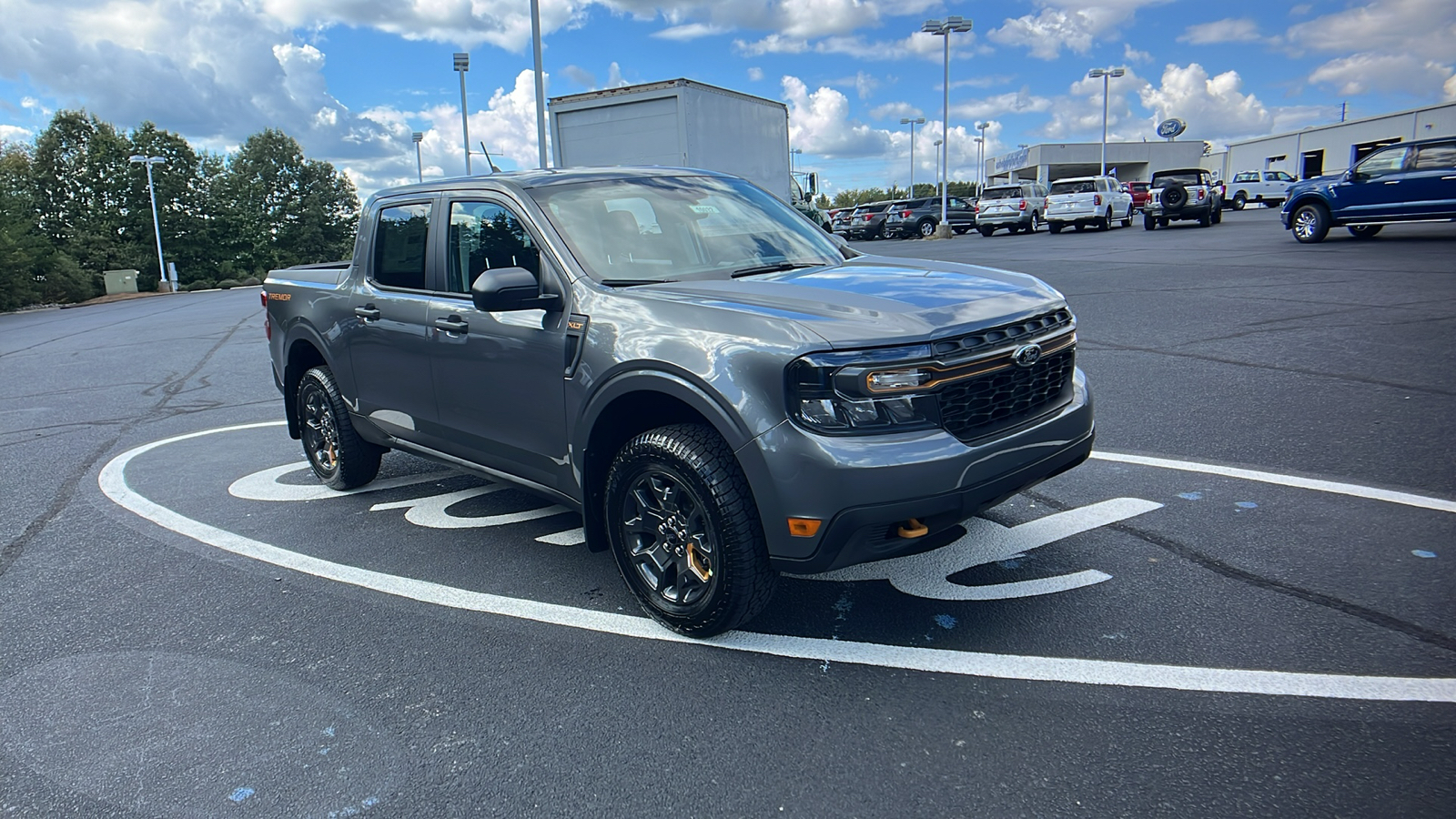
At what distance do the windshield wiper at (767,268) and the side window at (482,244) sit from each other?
0.88 meters

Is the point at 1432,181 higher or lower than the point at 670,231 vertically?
higher

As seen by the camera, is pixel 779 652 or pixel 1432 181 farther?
pixel 1432 181

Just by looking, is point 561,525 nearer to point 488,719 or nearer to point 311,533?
point 311,533

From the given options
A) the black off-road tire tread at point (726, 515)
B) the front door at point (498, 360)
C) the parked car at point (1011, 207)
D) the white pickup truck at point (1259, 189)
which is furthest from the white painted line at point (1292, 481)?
the white pickup truck at point (1259, 189)

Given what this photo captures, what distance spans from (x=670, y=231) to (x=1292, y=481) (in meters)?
3.59

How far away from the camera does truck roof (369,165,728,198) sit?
4423 mm

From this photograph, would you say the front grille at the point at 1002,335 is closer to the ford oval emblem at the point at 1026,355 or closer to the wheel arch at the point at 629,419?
the ford oval emblem at the point at 1026,355

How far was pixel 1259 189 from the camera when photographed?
57219mm

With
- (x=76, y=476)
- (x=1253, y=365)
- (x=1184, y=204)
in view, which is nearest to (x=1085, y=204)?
(x=1184, y=204)

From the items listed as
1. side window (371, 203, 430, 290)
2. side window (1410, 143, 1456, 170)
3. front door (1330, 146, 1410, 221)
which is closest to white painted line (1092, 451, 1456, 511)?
side window (371, 203, 430, 290)

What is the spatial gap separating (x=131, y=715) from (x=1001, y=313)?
3379 millimetres

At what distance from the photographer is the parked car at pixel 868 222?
40875mm

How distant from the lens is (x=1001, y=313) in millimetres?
3490

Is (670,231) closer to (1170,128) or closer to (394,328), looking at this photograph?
(394,328)
